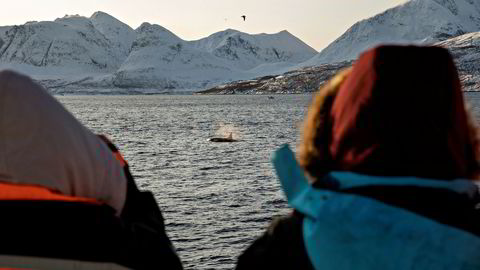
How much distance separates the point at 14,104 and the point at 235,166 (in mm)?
46918

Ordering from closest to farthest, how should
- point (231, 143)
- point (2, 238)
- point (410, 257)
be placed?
point (410, 257) < point (2, 238) < point (231, 143)

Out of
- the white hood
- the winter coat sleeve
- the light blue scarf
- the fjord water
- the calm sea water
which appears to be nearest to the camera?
the light blue scarf

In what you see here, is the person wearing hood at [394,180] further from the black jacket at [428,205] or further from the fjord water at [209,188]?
the fjord water at [209,188]

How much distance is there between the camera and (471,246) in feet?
7.84

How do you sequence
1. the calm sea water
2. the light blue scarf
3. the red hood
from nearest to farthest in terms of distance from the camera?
the light blue scarf
the red hood
the calm sea water

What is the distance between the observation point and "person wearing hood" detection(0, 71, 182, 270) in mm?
2980

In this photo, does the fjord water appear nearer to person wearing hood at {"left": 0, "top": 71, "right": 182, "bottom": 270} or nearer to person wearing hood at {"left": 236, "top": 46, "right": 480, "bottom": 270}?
person wearing hood at {"left": 236, "top": 46, "right": 480, "bottom": 270}

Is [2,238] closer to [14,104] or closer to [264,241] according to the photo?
[14,104]

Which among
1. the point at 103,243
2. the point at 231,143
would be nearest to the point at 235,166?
the point at 231,143

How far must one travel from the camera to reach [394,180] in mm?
2459

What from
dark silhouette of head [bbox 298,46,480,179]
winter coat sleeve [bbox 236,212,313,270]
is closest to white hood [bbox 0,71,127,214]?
winter coat sleeve [bbox 236,212,313,270]

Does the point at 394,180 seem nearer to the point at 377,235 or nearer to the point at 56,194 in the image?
the point at 377,235

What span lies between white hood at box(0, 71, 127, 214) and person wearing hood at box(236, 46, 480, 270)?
3.37 ft

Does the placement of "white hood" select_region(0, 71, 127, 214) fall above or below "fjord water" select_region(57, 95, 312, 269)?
above
